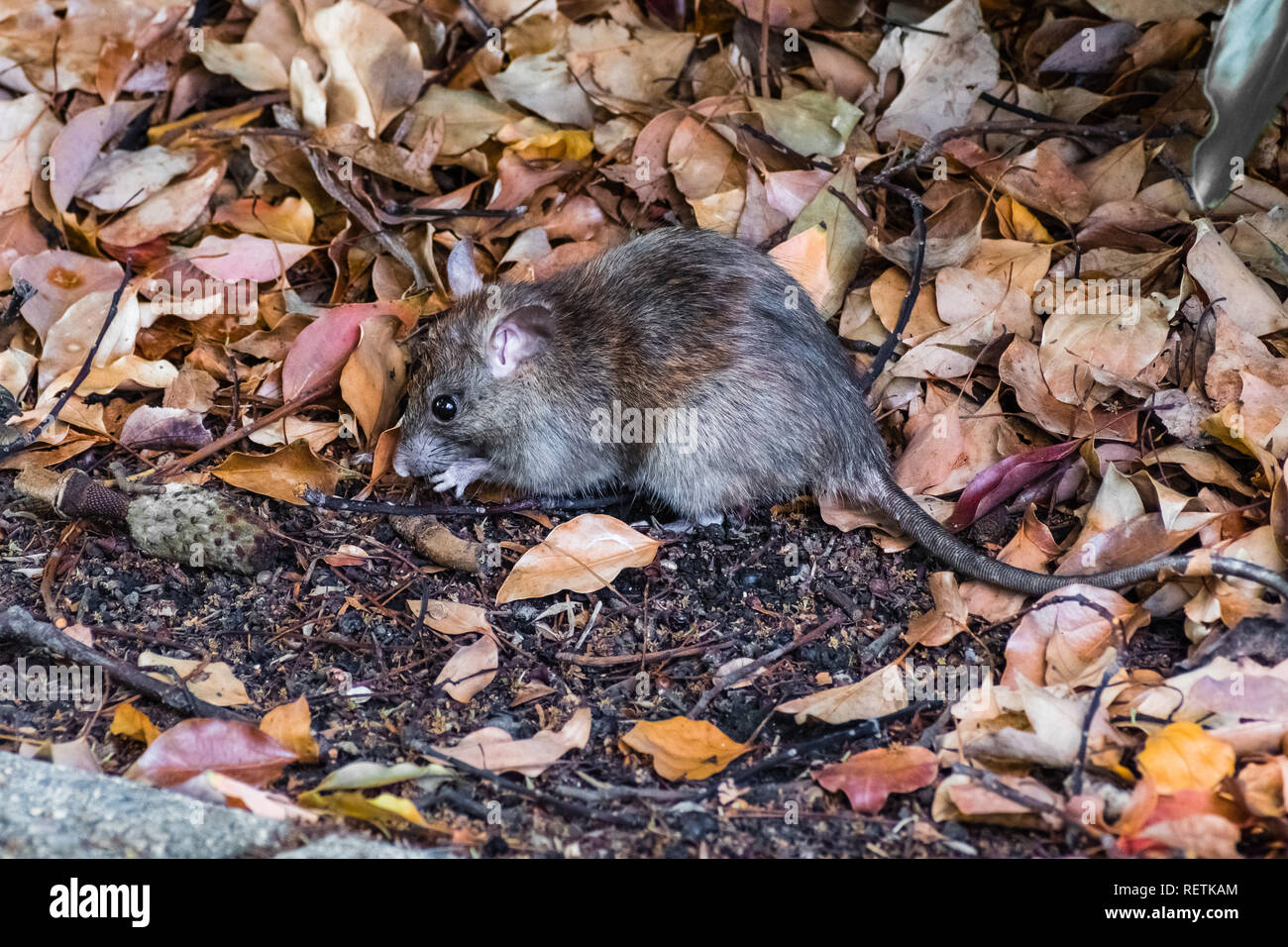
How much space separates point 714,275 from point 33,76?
3070mm

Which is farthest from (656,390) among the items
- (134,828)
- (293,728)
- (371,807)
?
(134,828)

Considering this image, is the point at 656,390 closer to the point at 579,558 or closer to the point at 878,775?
the point at 579,558

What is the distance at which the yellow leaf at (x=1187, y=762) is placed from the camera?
268 cm

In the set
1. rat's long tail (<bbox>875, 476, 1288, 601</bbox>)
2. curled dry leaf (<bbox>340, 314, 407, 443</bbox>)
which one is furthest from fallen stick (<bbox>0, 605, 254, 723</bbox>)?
rat's long tail (<bbox>875, 476, 1288, 601</bbox>)

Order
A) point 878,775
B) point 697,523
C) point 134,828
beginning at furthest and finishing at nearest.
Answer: point 697,523 < point 878,775 < point 134,828

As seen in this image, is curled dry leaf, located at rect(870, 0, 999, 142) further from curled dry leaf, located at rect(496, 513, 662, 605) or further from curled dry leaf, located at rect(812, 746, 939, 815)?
curled dry leaf, located at rect(812, 746, 939, 815)

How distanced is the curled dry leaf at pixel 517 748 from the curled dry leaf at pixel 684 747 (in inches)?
5.6

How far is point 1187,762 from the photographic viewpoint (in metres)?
2.69

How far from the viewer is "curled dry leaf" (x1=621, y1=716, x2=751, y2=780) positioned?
2.98 metres

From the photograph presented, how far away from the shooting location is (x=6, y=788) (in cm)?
267

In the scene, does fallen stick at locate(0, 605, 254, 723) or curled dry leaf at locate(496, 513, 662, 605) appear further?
curled dry leaf at locate(496, 513, 662, 605)

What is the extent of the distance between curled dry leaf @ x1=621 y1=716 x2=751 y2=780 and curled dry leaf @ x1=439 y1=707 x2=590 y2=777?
0.47ft

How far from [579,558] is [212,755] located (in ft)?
4.20
